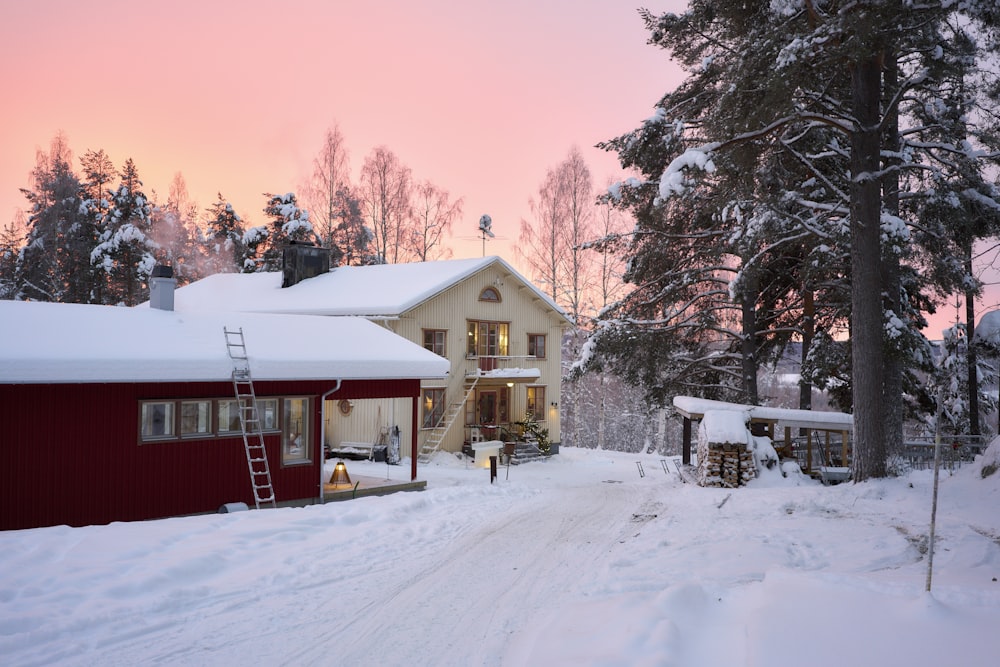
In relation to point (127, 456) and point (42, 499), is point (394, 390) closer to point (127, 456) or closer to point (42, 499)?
point (127, 456)

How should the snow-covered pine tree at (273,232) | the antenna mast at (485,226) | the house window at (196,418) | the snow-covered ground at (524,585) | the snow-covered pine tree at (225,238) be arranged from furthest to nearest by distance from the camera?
the snow-covered pine tree at (225,238) → the snow-covered pine tree at (273,232) → the antenna mast at (485,226) → the house window at (196,418) → the snow-covered ground at (524,585)

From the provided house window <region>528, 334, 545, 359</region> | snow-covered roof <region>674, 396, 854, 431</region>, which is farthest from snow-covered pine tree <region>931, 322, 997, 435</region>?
house window <region>528, 334, 545, 359</region>

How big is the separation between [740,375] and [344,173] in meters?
26.8

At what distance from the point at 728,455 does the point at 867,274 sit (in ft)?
17.2

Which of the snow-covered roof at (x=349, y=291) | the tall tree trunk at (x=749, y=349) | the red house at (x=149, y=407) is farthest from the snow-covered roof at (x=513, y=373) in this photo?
the red house at (x=149, y=407)

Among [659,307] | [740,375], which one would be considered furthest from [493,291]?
[740,375]

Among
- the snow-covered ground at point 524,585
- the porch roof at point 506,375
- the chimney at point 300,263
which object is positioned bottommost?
the snow-covered ground at point 524,585

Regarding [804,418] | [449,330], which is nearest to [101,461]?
[804,418]

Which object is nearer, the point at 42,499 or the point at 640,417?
the point at 42,499

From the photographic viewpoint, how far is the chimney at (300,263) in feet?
96.3

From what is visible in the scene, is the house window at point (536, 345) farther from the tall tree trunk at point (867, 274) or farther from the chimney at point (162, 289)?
the tall tree trunk at point (867, 274)

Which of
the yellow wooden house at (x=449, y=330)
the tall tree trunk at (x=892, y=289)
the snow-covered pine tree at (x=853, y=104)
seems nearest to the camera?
the snow-covered pine tree at (x=853, y=104)

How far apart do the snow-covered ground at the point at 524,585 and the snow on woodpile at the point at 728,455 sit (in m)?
2.90

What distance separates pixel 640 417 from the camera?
4691cm
